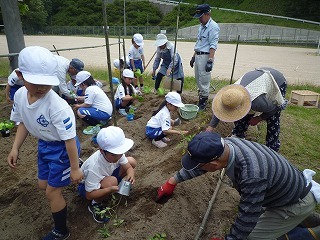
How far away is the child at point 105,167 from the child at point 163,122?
5.42 ft

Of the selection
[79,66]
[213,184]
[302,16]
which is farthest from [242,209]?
[302,16]

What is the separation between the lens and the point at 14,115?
2.62m

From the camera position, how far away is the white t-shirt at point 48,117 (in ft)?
7.39

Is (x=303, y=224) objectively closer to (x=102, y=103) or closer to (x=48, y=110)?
(x=48, y=110)

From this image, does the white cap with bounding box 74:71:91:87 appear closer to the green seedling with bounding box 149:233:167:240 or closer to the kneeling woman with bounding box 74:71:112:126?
the kneeling woman with bounding box 74:71:112:126

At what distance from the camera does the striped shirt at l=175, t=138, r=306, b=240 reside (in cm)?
188

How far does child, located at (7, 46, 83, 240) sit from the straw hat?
61.3 inches

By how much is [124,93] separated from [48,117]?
381 centimetres

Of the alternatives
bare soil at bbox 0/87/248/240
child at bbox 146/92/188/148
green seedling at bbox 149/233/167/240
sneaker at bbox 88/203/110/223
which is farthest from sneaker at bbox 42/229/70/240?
child at bbox 146/92/188/148

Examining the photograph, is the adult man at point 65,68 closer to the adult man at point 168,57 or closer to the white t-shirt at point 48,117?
the adult man at point 168,57

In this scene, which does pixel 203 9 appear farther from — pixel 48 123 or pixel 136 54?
pixel 48 123

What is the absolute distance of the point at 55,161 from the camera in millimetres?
2426

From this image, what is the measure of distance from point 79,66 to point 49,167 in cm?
341

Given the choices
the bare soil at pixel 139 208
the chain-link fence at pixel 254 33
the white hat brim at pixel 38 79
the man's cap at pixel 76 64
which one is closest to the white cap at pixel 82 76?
the man's cap at pixel 76 64
